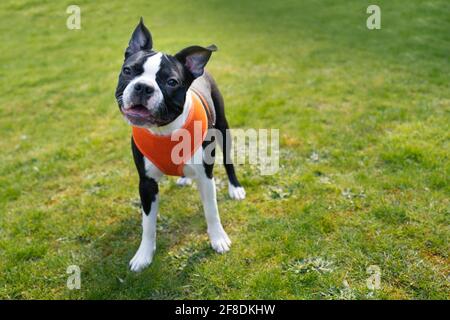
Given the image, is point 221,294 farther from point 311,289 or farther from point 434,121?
point 434,121

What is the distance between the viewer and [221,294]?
12.9ft

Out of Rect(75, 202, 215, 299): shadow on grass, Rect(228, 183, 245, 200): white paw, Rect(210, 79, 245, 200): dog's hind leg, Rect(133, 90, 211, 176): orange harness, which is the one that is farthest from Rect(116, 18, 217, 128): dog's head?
Rect(228, 183, 245, 200): white paw

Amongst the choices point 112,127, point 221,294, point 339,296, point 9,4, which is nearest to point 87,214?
point 221,294

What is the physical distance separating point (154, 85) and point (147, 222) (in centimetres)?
151

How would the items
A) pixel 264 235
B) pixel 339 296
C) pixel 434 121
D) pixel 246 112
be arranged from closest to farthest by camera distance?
pixel 339 296
pixel 264 235
pixel 434 121
pixel 246 112

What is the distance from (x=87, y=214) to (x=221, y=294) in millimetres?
2122

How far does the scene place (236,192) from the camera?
528 cm

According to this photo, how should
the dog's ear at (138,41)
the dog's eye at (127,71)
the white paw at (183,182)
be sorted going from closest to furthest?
the dog's eye at (127,71)
the dog's ear at (138,41)
the white paw at (183,182)

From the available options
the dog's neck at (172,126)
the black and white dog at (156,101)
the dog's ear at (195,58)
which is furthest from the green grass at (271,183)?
the dog's ear at (195,58)

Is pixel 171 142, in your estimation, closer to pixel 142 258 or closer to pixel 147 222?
pixel 147 222

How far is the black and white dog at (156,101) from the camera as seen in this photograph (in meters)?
3.39

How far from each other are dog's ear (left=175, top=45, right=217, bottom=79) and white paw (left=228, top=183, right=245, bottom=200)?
192 centimetres

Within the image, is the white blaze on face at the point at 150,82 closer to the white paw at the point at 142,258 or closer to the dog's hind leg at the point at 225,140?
the dog's hind leg at the point at 225,140

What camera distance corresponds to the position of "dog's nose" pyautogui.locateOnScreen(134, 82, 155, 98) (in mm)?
3322
